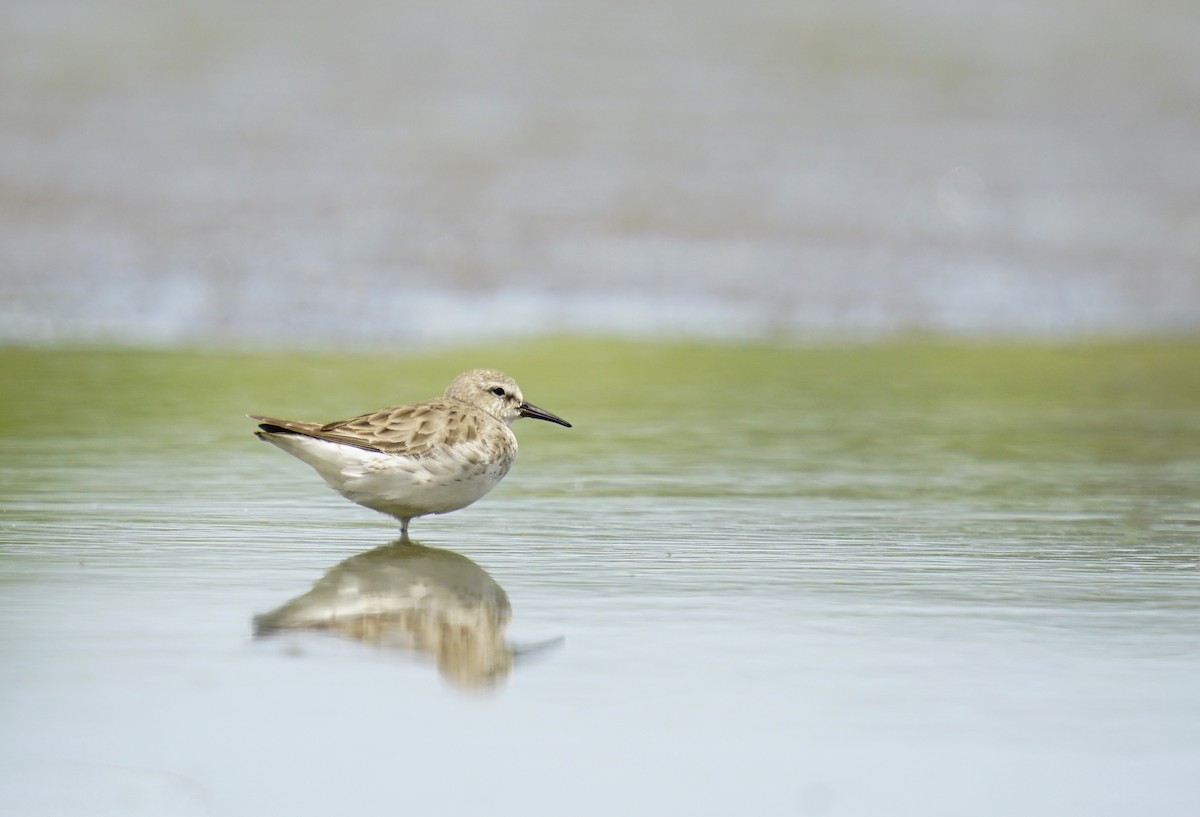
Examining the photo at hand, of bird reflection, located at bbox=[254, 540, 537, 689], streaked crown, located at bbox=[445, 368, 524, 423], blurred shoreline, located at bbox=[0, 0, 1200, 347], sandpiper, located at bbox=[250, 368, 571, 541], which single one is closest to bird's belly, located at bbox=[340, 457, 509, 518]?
sandpiper, located at bbox=[250, 368, 571, 541]

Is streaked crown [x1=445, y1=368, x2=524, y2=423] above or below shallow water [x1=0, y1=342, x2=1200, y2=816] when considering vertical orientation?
above

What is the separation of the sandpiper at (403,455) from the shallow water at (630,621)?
161mm

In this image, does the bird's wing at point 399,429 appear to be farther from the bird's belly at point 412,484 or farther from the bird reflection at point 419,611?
the bird reflection at point 419,611

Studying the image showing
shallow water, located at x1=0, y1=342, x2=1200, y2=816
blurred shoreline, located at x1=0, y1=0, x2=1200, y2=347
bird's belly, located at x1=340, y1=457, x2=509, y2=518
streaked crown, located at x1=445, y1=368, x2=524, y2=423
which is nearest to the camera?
shallow water, located at x1=0, y1=342, x2=1200, y2=816

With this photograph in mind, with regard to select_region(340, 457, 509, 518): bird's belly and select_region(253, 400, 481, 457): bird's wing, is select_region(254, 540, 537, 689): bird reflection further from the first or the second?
select_region(253, 400, 481, 457): bird's wing

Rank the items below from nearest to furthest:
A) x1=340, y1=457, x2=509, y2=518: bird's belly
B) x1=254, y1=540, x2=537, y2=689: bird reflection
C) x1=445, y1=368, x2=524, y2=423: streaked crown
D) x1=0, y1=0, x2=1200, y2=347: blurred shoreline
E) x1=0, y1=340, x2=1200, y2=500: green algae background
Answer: x1=254, y1=540, x2=537, y2=689: bird reflection, x1=340, y1=457, x2=509, y2=518: bird's belly, x1=445, y1=368, x2=524, y2=423: streaked crown, x1=0, y1=340, x2=1200, y2=500: green algae background, x1=0, y1=0, x2=1200, y2=347: blurred shoreline

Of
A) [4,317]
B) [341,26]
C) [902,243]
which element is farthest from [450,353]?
[341,26]

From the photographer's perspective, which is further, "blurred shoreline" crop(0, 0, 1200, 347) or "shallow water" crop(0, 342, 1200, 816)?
"blurred shoreline" crop(0, 0, 1200, 347)

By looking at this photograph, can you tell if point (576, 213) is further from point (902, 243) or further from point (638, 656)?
point (638, 656)

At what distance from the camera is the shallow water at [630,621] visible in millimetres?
3229

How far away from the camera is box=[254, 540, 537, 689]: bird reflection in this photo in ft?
13.0

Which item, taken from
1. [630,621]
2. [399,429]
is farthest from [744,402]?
[630,621]

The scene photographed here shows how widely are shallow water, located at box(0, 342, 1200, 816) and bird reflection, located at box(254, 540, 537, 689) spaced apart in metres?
0.02

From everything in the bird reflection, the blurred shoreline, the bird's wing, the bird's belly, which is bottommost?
the bird reflection
